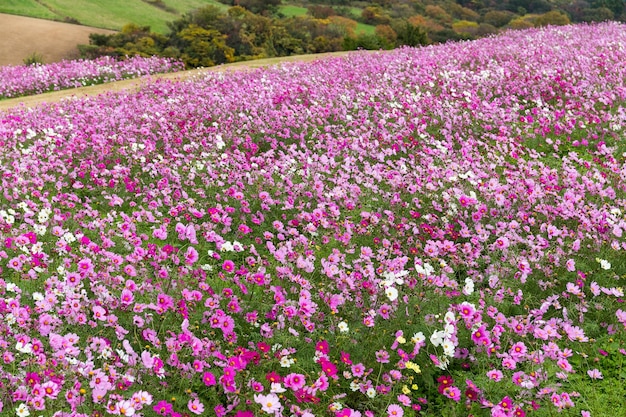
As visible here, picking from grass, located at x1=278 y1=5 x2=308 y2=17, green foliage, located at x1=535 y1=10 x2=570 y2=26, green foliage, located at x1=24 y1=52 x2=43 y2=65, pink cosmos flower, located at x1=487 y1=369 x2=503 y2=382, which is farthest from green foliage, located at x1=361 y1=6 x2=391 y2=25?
pink cosmos flower, located at x1=487 y1=369 x2=503 y2=382

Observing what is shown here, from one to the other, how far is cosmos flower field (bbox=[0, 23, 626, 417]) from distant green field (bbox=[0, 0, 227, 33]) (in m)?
24.6

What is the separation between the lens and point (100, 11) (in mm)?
33625

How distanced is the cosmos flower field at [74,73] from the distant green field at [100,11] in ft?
34.2

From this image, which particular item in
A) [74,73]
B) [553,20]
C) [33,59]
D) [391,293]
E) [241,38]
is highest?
[553,20]

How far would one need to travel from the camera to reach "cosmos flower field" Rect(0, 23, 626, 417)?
358 cm

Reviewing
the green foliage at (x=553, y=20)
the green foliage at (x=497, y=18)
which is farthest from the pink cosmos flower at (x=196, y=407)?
the green foliage at (x=497, y=18)

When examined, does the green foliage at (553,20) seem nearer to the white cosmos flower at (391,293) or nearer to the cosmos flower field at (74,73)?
the cosmos flower field at (74,73)

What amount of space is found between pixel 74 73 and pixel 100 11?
15829 mm

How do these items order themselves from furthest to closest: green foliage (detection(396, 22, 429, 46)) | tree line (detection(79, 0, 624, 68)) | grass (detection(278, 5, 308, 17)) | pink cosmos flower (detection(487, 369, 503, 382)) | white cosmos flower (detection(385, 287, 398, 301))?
grass (detection(278, 5, 308, 17)) → green foliage (detection(396, 22, 429, 46)) → tree line (detection(79, 0, 624, 68)) → white cosmos flower (detection(385, 287, 398, 301)) → pink cosmos flower (detection(487, 369, 503, 382))

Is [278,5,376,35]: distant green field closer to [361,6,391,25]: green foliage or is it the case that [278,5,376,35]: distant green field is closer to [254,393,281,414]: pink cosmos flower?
[361,6,391,25]: green foliage

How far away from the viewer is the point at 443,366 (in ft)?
12.5

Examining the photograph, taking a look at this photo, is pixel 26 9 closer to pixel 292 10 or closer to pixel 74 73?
pixel 74 73

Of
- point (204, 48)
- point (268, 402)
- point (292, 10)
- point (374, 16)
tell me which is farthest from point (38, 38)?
point (268, 402)

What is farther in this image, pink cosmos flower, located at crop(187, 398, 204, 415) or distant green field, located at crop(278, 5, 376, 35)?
distant green field, located at crop(278, 5, 376, 35)
